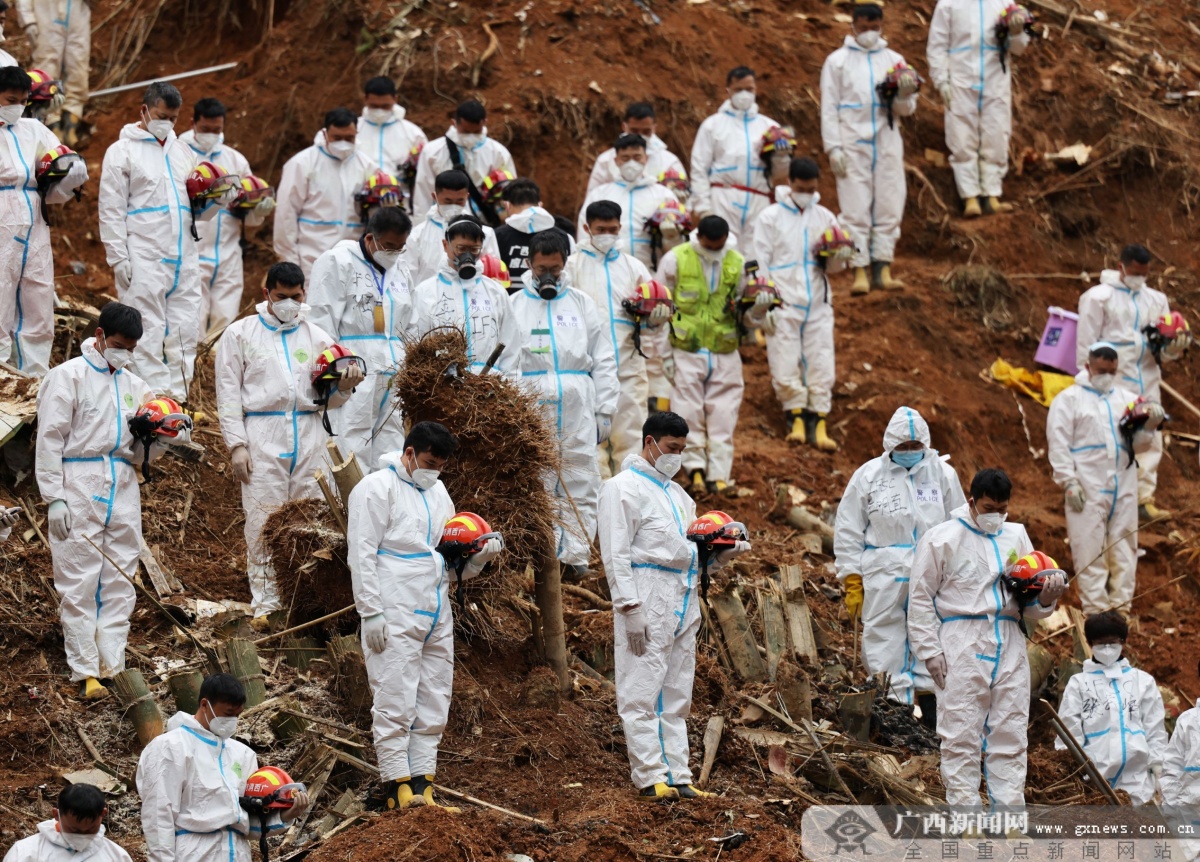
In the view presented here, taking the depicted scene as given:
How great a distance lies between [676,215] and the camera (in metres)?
14.6

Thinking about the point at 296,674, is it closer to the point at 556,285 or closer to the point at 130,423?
the point at 130,423

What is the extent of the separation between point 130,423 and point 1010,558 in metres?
5.11

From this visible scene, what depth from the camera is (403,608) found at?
953cm

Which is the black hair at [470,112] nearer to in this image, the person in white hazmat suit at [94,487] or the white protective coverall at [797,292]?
the white protective coverall at [797,292]

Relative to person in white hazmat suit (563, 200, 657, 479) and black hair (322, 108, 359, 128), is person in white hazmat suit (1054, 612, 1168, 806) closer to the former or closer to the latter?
person in white hazmat suit (563, 200, 657, 479)

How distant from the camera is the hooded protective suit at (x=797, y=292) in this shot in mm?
15109

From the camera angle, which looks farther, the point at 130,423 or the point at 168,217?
the point at 168,217

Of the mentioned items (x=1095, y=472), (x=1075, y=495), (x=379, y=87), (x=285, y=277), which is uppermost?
(x=379, y=87)

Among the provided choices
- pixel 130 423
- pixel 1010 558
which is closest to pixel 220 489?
pixel 130 423

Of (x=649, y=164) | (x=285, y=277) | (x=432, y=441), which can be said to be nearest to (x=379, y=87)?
(x=649, y=164)

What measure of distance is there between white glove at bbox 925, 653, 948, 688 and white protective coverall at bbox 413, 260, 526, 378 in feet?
11.0

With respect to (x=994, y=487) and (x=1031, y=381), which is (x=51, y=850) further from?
(x=1031, y=381)

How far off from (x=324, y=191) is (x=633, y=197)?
250cm

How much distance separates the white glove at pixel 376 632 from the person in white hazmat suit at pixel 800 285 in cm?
631
